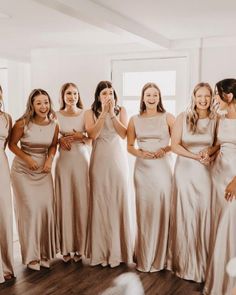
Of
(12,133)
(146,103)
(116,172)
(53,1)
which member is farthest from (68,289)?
(53,1)

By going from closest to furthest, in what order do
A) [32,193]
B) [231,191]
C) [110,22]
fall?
[231,191] < [110,22] < [32,193]

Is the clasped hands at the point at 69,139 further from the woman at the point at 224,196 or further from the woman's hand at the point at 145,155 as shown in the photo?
the woman at the point at 224,196

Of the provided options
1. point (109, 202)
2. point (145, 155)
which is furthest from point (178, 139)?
point (109, 202)

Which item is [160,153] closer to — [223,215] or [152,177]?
[152,177]

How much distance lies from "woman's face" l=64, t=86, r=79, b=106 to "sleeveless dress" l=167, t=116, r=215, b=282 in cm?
116

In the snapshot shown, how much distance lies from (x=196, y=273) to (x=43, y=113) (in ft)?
6.80

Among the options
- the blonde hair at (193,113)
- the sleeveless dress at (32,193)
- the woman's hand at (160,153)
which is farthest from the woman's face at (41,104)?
the blonde hair at (193,113)

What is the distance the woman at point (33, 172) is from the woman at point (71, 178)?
0.47 ft

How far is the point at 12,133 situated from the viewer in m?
4.35

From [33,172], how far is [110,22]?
159 cm

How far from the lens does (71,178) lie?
180 inches

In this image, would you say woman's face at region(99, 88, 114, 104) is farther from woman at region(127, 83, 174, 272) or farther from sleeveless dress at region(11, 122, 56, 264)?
sleeveless dress at region(11, 122, 56, 264)

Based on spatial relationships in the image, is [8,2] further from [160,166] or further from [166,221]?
[166,221]

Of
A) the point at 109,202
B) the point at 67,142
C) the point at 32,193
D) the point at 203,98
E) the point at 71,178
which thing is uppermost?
the point at 203,98
